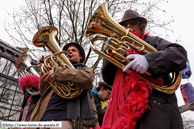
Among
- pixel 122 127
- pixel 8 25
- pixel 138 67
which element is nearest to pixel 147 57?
pixel 138 67

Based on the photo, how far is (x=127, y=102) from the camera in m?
1.51

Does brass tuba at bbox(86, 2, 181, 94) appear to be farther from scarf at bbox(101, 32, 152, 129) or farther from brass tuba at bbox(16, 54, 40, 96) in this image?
brass tuba at bbox(16, 54, 40, 96)

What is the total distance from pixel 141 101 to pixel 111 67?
55cm

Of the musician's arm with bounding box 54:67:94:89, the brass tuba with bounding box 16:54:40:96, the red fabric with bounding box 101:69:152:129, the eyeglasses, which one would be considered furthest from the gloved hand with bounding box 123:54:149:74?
the brass tuba with bounding box 16:54:40:96

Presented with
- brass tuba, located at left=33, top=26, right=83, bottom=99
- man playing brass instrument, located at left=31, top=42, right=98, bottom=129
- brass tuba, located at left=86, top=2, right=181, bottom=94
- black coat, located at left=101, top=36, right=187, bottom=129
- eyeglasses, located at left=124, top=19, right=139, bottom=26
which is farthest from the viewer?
brass tuba, located at left=33, top=26, right=83, bottom=99

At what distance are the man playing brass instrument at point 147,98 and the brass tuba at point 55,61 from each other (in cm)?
89

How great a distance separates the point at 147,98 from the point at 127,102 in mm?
187

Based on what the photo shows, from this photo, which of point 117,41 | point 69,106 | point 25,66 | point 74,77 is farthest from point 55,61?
point 25,66

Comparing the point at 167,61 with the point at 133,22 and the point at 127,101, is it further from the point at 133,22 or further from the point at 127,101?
the point at 133,22

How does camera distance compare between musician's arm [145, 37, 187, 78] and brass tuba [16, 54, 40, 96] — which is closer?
musician's arm [145, 37, 187, 78]

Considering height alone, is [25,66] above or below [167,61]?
above

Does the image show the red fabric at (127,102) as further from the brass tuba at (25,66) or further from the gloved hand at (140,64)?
the brass tuba at (25,66)

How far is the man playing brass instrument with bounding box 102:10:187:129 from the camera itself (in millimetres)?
1342

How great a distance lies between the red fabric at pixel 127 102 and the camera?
137cm
